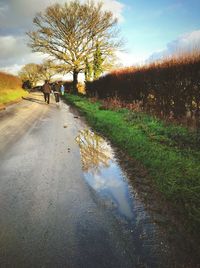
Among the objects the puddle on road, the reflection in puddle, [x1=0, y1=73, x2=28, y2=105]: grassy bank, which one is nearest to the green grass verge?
[x1=0, y1=73, x2=28, y2=105]: grassy bank

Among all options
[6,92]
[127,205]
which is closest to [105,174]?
[127,205]

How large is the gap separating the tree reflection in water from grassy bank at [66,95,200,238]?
1.71 feet

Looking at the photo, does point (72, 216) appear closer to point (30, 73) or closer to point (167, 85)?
point (167, 85)

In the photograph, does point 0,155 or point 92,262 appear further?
point 0,155

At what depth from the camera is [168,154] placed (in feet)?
21.0

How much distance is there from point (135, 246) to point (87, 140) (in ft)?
18.8

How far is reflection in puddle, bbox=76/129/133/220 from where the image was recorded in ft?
14.0

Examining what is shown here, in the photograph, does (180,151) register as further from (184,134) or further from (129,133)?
(129,133)

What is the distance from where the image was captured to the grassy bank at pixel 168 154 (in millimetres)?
4145

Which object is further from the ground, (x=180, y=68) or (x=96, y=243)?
(x=180, y=68)

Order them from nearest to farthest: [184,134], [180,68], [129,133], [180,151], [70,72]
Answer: [180,151] → [184,134] → [129,133] → [180,68] → [70,72]

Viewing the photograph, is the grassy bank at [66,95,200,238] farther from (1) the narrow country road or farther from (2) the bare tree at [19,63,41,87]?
(2) the bare tree at [19,63,41,87]

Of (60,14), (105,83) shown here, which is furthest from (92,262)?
(60,14)

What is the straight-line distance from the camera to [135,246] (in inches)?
120
